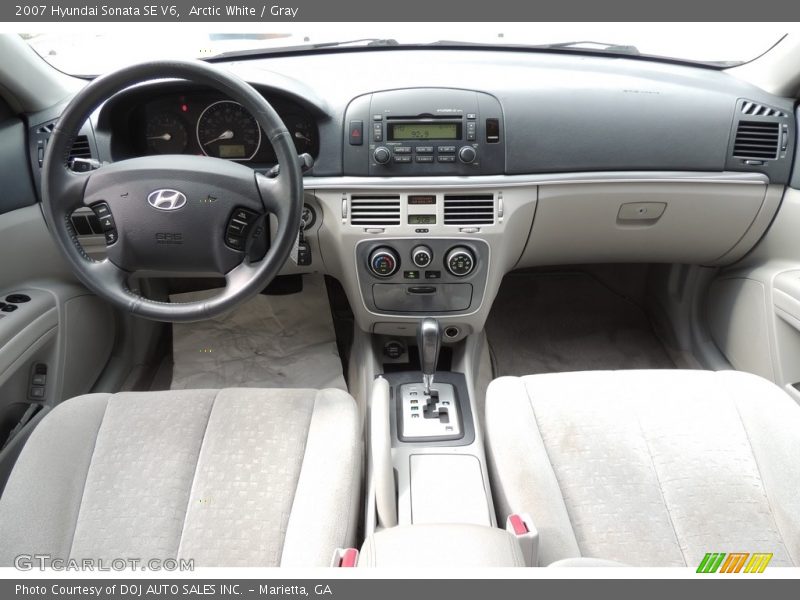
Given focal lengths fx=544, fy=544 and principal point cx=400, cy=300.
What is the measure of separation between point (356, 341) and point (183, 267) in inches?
32.4

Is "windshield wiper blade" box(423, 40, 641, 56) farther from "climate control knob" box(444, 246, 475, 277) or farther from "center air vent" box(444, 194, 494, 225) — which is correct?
"climate control knob" box(444, 246, 475, 277)

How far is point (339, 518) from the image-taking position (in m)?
1.08

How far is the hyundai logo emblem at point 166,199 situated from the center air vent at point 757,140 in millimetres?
1514

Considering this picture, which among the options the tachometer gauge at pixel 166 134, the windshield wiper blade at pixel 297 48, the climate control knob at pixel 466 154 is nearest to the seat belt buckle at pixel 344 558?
the climate control knob at pixel 466 154

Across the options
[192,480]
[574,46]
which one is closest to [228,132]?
[192,480]

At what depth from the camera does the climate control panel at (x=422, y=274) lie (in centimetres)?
155

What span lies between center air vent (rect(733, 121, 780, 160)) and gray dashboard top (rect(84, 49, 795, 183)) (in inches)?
1.5

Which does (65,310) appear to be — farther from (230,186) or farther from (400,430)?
(400,430)

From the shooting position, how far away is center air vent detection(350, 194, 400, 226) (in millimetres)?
1521

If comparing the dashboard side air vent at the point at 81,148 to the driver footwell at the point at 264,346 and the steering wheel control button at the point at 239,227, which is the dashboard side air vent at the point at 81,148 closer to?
the steering wheel control button at the point at 239,227

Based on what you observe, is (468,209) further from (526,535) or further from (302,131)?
(526,535)

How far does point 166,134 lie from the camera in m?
1.59

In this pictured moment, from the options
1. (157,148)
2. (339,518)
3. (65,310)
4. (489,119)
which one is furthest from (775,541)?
(65,310)

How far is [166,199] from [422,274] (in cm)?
72
